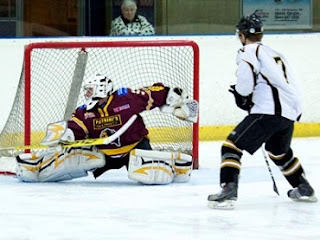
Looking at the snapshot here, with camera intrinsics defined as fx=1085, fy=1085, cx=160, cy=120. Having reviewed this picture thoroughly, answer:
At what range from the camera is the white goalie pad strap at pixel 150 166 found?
5465mm

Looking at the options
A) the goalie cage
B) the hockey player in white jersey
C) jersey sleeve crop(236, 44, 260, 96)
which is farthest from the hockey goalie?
jersey sleeve crop(236, 44, 260, 96)

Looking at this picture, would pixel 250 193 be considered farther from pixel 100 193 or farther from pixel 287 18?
pixel 287 18

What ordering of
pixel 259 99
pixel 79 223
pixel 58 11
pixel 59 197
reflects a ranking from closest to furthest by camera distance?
pixel 79 223 < pixel 259 99 < pixel 59 197 < pixel 58 11

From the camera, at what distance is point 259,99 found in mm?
4746

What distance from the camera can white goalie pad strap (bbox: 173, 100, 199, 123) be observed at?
5605 millimetres

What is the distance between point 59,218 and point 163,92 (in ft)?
4.11

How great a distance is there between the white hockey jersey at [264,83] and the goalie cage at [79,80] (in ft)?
5.14

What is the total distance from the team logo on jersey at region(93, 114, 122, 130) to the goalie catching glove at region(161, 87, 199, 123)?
26cm

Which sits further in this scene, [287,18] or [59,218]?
[287,18]

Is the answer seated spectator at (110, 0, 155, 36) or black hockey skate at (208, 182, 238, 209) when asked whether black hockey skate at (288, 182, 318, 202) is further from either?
seated spectator at (110, 0, 155, 36)

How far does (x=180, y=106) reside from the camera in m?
5.60

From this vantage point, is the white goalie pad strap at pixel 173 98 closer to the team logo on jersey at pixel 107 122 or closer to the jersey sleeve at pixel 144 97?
the jersey sleeve at pixel 144 97

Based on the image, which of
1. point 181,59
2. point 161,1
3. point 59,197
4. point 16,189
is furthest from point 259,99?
point 161,1

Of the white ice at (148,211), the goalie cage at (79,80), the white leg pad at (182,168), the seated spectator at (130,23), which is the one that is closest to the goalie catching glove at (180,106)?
the white leg pad at (182,168)
